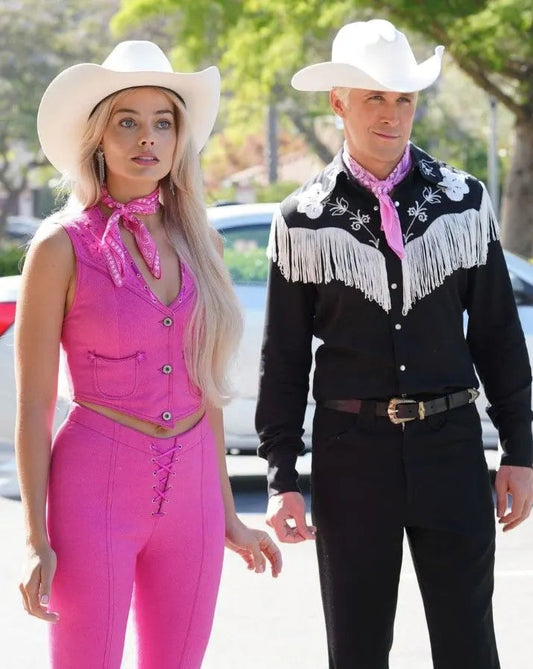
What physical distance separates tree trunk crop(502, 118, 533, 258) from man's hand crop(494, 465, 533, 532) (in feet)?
57.8

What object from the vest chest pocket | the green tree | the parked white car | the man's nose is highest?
the green tree

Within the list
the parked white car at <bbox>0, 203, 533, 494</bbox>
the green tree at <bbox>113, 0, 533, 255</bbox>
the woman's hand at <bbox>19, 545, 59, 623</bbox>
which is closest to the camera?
the woman's hand at <bbox>19, 545, 59, 623</bbox>

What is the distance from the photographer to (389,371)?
146 inches

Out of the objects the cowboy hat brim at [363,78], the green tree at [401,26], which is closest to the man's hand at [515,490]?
the cowboy hat brim at [363,78]

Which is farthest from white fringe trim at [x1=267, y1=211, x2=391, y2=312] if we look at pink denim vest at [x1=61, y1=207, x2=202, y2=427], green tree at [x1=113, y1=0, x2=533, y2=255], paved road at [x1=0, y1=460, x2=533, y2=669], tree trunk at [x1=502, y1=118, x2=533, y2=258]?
tree trunk at [x1=502, y1=118, x2=533, y2=258]

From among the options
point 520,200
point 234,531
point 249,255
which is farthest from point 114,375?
point 520,200

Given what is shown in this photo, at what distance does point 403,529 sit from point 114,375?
956mm

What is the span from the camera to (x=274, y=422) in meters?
3.88

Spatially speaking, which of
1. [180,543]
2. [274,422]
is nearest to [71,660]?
[180,543]

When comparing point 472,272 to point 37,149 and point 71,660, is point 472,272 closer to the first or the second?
point 71,660

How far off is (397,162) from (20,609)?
3472 millimetres

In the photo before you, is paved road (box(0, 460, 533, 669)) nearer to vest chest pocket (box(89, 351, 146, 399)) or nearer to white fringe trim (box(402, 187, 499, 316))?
white fringe trim (box(402, 187, 499, 316))

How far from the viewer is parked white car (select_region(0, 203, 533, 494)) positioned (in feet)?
27.6

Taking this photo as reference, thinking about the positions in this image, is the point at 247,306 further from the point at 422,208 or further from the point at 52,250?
the point at 52,250
